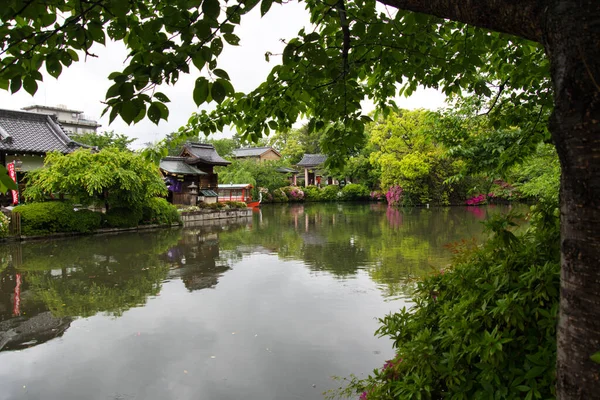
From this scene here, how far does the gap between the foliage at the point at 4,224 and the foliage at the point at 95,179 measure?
1.63 m

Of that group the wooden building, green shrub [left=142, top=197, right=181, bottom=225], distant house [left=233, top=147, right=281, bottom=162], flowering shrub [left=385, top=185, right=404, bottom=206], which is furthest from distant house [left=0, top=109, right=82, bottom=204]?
distant house [left=233, top=147, right=281, bottom=162]

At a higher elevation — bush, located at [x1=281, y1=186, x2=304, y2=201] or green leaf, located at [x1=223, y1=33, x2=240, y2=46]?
green leaf, located at [x1=223, y1=33, x2=240, y2=46]

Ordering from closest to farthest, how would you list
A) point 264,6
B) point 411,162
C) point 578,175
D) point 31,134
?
1. point 578,175
2. point 264,6
3. point 31,134
4. point 411,162

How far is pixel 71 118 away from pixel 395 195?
4807 cm

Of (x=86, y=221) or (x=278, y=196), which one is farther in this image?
(x=278, y=196)

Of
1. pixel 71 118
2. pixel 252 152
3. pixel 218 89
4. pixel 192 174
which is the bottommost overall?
pixel 218 89

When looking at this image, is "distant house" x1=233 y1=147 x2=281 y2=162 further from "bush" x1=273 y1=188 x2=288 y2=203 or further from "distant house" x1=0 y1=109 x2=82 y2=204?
"distant house" x1=0 y1=109 x2=82 y2=204

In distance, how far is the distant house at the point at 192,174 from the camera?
24594 mm

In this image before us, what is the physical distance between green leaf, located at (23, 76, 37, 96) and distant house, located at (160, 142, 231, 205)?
885 inches

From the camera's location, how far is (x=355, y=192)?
36.4m

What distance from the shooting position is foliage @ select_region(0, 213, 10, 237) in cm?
1188

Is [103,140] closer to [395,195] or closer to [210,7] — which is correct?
[395,195]

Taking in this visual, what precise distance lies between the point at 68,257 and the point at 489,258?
10464 mm

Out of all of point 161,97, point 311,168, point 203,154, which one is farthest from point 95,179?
point 311,168
